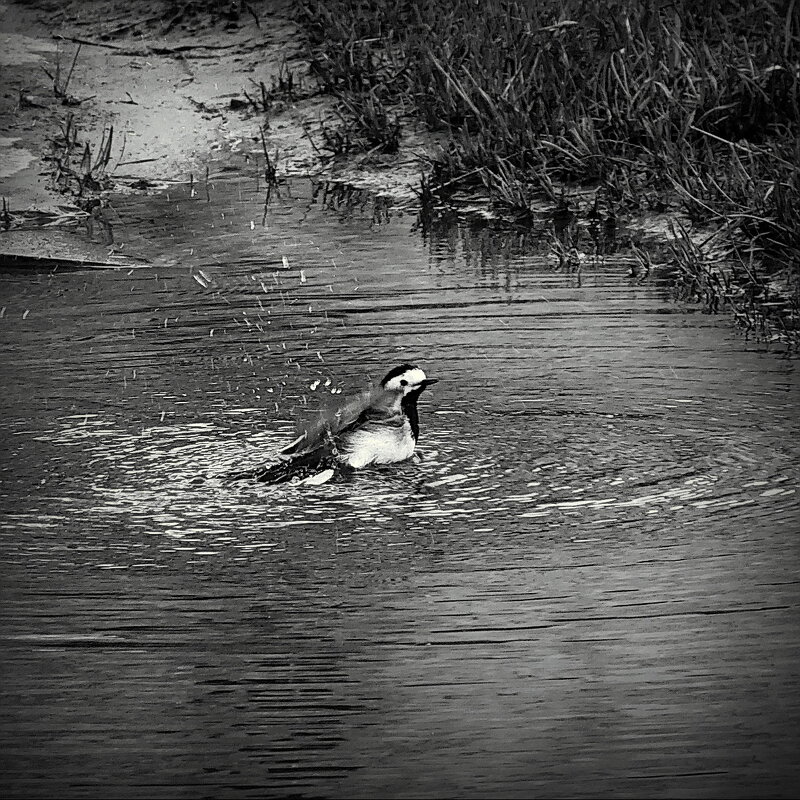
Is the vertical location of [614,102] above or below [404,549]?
above

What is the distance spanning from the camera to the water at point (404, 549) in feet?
12.6

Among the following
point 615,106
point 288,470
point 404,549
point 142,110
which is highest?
point 142,110

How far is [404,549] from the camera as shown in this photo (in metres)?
4.95

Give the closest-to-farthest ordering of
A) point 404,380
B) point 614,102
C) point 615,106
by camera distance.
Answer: point 404,380
point 615,106
point 614,102

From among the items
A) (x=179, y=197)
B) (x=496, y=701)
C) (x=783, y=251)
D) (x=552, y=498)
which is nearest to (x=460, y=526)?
(x=552, y=498)

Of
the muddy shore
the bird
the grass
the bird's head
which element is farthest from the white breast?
the muddy shore

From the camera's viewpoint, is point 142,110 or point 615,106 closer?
point 615,106

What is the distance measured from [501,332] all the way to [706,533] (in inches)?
90.4

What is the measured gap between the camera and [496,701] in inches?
A: 158

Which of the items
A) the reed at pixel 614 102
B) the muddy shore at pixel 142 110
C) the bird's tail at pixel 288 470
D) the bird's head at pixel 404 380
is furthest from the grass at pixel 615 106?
the bird's tail at pixel 288 470

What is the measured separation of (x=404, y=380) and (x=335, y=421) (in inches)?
11.9

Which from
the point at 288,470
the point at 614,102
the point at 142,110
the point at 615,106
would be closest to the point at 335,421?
the point at 288,470

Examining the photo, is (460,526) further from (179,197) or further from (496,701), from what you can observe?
(179,197)

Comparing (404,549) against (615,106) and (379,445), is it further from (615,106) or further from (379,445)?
(615,106)
